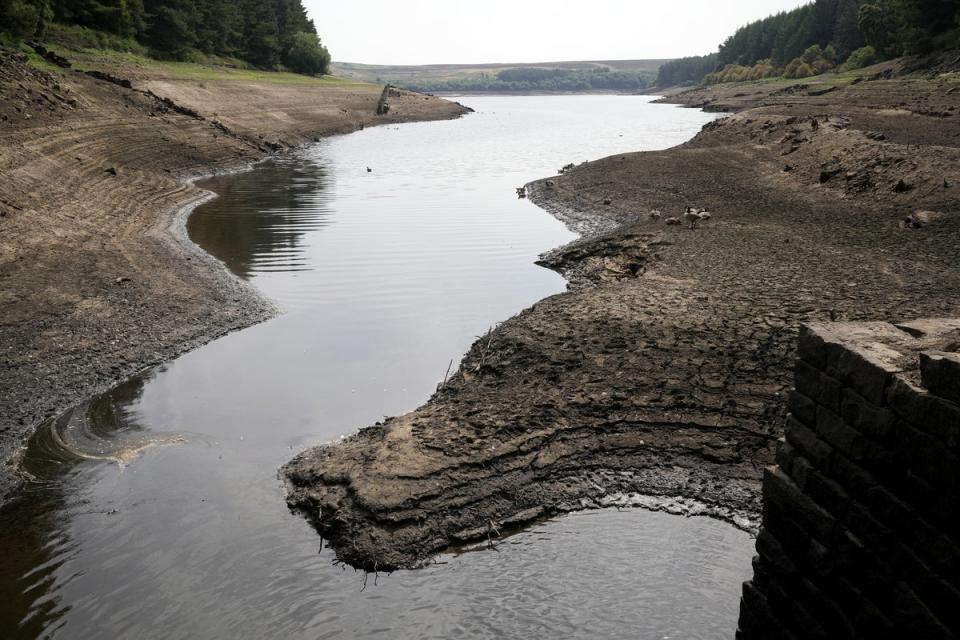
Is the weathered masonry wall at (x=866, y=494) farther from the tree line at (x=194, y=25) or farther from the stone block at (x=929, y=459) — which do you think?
the tree line at (x=194, y=25)

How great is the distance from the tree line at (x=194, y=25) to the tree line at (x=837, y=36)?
159ft

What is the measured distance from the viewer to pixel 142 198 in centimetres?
2244

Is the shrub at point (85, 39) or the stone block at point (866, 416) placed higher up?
the shrub at point (85, 39)

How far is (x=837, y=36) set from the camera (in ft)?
295

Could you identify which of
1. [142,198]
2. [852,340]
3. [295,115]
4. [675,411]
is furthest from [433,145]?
[852,340]

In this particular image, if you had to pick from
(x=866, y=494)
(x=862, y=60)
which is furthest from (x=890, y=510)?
(x=862, y=60)

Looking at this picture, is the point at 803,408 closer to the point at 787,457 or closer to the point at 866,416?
the point at 787,457

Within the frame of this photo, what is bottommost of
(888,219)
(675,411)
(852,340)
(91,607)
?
(91,607)

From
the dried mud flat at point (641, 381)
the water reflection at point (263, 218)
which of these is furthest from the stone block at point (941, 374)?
the water reflection at point (263, 218)

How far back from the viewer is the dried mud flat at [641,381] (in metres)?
7.63

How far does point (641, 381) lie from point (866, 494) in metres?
4.77

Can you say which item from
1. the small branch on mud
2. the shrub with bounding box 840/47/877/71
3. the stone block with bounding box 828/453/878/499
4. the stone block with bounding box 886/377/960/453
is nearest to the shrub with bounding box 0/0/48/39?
the small branch on mud

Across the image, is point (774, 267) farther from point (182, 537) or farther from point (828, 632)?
point (182, 537)

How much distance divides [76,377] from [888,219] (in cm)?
1447
